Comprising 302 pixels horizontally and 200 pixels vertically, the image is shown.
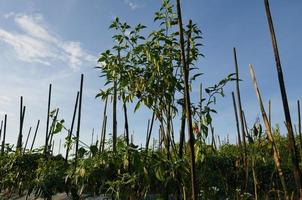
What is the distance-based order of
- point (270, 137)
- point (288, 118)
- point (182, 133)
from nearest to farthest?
point (288, 118) → point (270, 137) → point (182, 133)

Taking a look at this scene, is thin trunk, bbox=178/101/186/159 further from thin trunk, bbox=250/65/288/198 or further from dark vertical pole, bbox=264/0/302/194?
dark vertical pole, bbox=264/0/302/194

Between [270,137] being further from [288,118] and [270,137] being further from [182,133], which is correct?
[182,133]

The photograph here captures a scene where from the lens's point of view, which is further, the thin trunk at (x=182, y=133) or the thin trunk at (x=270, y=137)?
the thin trunk at (x=182, y=133)

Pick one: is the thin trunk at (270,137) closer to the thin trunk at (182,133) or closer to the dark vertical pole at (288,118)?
the dark vertical pole at (288,118)

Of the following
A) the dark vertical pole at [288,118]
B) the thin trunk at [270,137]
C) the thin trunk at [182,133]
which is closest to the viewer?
the dark vertical pole at [288,118]

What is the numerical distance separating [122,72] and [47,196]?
5.75 feet

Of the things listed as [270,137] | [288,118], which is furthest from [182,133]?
[288,118]

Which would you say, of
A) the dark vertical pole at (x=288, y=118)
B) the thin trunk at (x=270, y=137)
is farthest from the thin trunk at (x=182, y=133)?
the dark vertical pole at (x=288, y=118)

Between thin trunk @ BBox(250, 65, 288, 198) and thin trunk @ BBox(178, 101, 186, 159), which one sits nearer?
thin trunk @ BBox(250, 65, 288, 198)

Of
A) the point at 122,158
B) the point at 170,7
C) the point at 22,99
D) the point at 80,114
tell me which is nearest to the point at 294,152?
the point at 122,158

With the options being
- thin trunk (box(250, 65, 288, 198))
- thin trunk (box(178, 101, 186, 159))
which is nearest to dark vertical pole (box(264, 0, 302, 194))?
thin trunk (box(250, 65, 288, 198))

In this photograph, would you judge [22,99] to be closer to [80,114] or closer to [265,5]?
[80,114]

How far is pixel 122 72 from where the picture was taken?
3.06m

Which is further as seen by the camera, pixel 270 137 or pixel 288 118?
pixel 270 137
